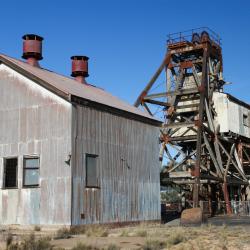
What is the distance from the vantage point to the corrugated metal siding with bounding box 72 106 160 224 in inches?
813

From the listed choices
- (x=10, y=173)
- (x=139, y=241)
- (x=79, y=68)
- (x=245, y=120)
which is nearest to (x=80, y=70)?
(x=79, y=68)

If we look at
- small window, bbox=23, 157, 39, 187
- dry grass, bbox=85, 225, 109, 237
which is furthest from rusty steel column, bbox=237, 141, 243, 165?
small window, bbox=23, 157, 39, 187

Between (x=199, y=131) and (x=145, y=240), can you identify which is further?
(x=199, y=131)

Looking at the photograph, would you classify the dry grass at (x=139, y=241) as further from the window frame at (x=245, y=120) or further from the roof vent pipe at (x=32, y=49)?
the window frame at (x=245, y=120)

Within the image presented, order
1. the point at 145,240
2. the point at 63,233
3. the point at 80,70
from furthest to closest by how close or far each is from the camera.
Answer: the point at 80,70
the point at 63,233
the point at 145,240

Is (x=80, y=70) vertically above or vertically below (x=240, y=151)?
above

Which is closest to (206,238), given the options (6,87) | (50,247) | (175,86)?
(50,247)

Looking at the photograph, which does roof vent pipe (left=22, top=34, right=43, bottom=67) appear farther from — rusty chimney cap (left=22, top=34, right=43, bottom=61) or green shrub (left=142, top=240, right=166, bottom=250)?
green shrub (left=142, top=240, right=166, bottom=250)

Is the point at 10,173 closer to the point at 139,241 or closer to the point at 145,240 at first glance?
the point at 139,241

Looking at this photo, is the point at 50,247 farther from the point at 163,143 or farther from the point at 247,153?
the point at 247,153

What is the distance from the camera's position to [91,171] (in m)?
21.3

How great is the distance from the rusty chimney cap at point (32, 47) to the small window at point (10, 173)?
6954 millimetres

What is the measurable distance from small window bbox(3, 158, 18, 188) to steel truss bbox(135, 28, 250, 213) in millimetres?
13816

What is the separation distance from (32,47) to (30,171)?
27.2ft
